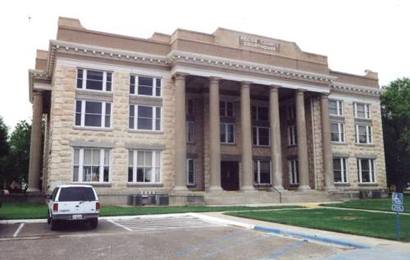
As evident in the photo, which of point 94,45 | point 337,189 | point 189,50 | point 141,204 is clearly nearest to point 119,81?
point 94,45

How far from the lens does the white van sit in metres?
16.0

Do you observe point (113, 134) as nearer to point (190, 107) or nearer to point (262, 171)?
point (190, 107)

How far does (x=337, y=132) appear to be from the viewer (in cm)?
4078

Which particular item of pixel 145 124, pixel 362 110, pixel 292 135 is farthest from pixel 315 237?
pixel 362 110

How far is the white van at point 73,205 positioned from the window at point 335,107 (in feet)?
98.2

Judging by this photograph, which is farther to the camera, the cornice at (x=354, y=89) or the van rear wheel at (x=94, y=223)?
the cornice at (x=354, y=89)

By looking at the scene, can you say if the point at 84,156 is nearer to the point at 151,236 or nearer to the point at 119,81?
the point at 119,81

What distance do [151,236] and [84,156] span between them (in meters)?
17.0

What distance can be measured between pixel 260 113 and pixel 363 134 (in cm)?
1109

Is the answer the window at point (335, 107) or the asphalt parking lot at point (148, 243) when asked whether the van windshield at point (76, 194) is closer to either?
the asphalt parking lot at point (148, 243)

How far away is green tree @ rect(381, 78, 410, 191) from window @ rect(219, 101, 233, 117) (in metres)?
A: 20.3

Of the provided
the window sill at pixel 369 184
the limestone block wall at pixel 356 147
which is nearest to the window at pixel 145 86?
the limestone block wall at pixel 356 147

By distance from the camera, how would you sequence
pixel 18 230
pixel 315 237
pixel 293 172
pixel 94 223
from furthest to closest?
pixel 293 172 → pixel 94 223 → pixel 18 230 → pixel 315 237

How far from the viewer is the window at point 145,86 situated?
31.8 metres
